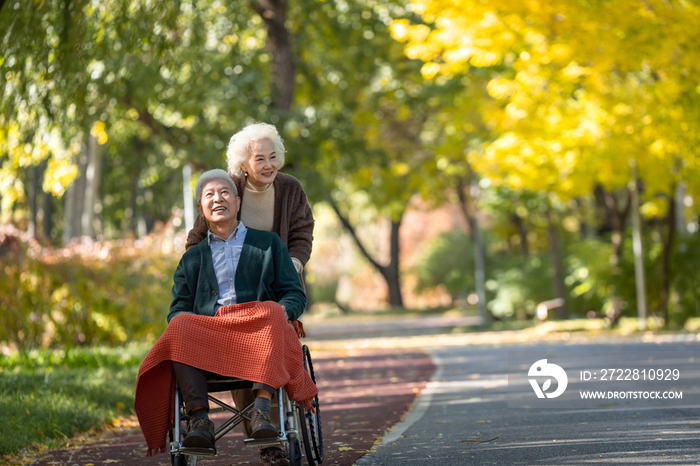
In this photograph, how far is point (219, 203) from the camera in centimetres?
516

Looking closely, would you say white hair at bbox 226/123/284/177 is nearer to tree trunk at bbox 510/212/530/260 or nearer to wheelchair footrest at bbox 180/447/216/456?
wheelchair footrest at bbox 180/447/216/456

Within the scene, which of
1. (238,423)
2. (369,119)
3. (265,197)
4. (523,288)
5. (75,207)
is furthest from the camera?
(523,288)

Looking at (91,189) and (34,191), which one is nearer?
(91,189)

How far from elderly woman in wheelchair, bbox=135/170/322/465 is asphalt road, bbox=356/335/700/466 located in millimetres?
905

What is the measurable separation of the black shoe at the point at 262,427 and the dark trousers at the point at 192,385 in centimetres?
14

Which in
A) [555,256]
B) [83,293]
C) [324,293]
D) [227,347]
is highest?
[83,293]

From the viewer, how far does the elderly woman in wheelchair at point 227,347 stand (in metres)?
4.67

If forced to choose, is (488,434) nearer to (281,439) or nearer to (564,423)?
(564,423)

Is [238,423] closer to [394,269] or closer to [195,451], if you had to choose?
[195,451]

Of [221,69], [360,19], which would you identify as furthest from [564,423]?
[360,19]

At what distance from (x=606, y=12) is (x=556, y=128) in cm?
596

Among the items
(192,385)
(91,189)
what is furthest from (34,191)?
(192,385)

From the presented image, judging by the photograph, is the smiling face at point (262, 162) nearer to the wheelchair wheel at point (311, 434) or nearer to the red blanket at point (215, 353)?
the red blanket at point (215, 353)

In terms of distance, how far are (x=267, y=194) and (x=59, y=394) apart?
356 centimetres
